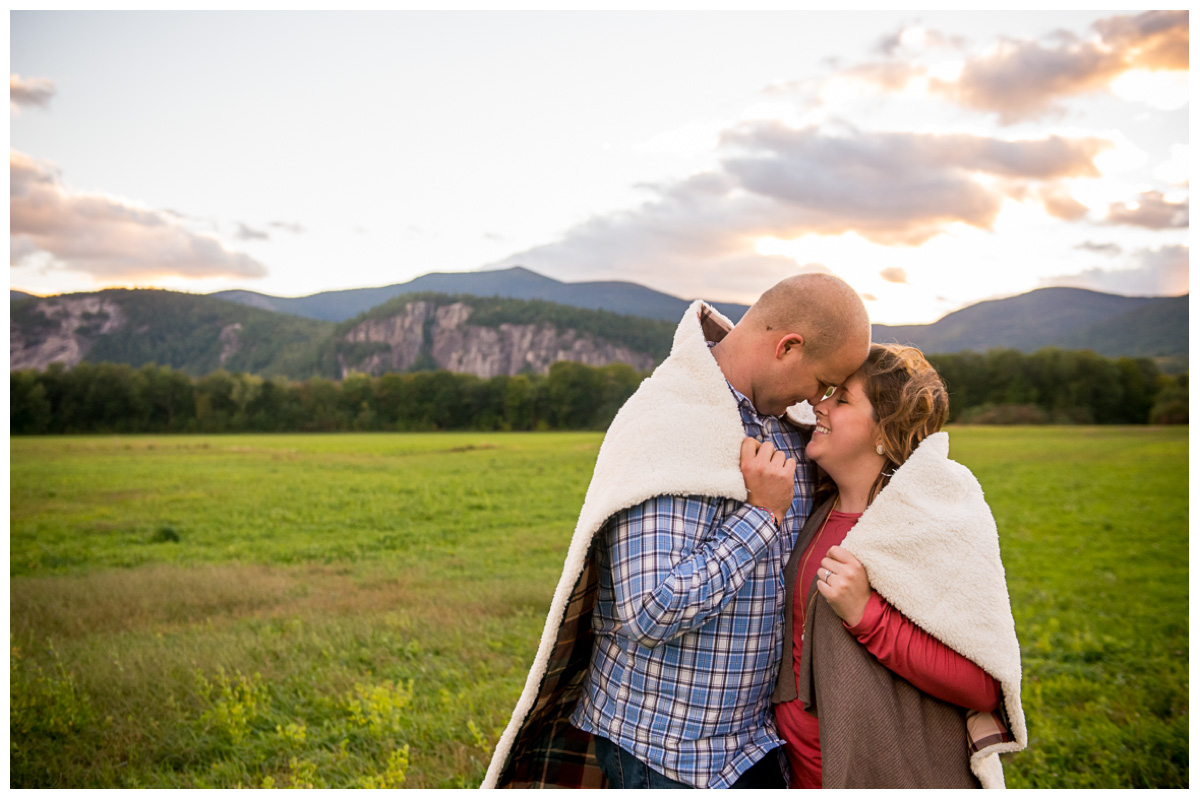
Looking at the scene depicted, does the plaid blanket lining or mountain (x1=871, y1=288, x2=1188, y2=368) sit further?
mountain (x1=871, y1=288, x2=1188, y2=368)

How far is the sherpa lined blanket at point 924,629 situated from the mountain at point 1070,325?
2502 inches

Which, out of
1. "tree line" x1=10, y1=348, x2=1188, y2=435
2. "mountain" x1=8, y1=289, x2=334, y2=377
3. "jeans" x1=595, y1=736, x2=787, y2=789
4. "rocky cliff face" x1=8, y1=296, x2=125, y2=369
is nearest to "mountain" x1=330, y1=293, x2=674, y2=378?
"mountain" x1=8, y1=289, x2=334, y2=377

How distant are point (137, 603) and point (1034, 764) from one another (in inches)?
447

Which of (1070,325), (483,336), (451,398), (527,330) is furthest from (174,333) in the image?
(1070,325)

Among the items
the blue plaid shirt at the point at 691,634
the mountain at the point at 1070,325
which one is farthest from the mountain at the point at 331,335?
the blue plaid shirt at the point at 691,634

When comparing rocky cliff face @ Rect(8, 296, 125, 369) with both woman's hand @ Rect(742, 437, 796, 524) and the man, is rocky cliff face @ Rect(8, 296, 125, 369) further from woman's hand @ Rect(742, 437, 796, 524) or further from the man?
woman's hand @ Rect(742, 437, 796, 524)

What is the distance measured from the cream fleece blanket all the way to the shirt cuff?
0.14 feet

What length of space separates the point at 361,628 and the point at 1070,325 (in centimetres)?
11642

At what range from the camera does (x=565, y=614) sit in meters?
2.47

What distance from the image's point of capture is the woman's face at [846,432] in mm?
2607

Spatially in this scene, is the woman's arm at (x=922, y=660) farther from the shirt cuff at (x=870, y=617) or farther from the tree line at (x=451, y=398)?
the tree line at (x=451, y=398)

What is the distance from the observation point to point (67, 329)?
334 feet

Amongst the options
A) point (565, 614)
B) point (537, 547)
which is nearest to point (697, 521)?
point (565, 614)

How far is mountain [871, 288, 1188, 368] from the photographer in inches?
2798
